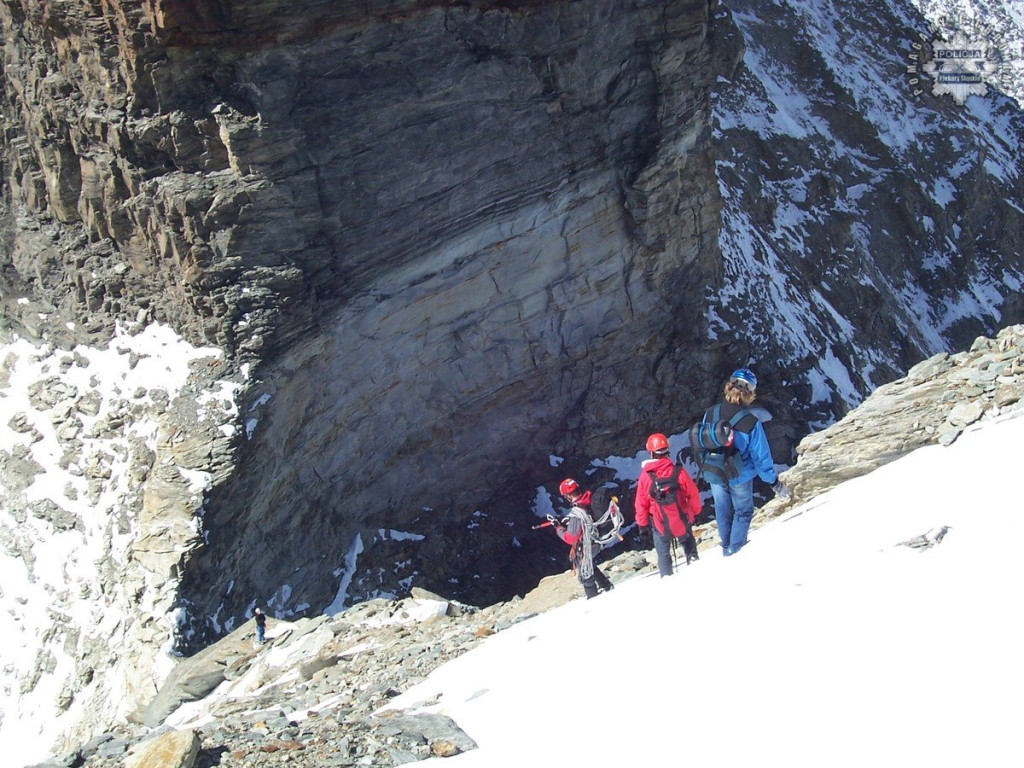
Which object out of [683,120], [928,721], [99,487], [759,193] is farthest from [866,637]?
[759,193]

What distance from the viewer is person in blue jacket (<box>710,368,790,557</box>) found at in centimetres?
991

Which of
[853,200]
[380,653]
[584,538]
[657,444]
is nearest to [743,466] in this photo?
[657,444]

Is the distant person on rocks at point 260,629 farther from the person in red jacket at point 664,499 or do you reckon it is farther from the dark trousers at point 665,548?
the person in red jacket at point 664,499

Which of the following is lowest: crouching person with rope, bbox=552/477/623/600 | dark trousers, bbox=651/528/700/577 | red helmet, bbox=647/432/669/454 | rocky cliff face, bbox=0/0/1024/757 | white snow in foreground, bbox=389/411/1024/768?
white snow in foreground, bbox=389/411/1024/768

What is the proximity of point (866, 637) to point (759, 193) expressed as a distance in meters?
26.7

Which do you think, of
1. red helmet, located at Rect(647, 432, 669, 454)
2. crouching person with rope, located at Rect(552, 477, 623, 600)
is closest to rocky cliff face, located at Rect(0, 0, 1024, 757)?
crouching person with rope, located at Rect(552, 477, 623, 600)

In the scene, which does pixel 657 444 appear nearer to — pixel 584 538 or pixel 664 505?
pixel 664 505

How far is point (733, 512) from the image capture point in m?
10.5

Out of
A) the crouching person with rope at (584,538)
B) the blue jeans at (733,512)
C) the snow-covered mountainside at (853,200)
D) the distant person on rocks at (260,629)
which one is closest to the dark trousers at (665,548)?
the blue jeans at (733,512)

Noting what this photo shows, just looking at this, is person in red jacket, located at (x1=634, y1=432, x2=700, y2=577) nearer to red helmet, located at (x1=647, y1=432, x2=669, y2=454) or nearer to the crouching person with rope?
red helmet, located at (x1=647, y1=432, x2=669, y2=454)

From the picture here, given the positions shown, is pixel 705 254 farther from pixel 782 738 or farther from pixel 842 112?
pixel 782 738

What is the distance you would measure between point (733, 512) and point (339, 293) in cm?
1149

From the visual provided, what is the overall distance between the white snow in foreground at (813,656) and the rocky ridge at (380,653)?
539 mm

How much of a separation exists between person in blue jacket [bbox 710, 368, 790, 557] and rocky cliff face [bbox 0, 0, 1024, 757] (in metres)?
11.0
